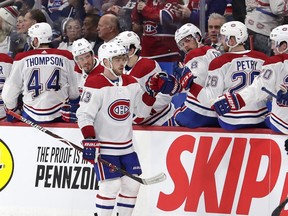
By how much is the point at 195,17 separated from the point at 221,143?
58.8 inches

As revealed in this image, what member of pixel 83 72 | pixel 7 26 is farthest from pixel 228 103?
pixel 7 26

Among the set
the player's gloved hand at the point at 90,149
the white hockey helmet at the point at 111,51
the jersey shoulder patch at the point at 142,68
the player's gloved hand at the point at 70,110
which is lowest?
the player's gloved hand at the point at 70,110

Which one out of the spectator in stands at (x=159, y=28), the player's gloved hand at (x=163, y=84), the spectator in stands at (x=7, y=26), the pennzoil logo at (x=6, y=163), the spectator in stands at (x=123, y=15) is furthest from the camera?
the spectator in stands at (x=7, y=26)

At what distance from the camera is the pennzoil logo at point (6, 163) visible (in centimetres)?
810

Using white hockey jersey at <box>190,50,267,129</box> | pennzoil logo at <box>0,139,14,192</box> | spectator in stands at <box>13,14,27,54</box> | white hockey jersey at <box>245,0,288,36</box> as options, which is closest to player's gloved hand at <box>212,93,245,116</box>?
white hockey jersey at <box>190,50,267,129</box>

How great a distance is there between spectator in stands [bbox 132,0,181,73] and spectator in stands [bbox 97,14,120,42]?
162mm

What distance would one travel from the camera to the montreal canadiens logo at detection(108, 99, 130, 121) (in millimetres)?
7156

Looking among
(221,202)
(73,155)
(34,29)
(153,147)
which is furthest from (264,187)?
(34,29)

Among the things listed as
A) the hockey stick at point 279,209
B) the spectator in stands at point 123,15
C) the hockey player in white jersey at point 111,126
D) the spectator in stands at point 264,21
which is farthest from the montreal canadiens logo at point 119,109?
the spectator in stands at point 123,15

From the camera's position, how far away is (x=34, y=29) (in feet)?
26.5

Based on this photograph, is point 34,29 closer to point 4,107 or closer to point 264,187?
point 4,107

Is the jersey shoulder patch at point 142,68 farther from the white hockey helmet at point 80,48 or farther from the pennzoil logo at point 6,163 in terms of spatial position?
the pennzoil logo at point 6,163

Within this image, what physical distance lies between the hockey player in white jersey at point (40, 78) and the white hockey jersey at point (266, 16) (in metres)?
1.43

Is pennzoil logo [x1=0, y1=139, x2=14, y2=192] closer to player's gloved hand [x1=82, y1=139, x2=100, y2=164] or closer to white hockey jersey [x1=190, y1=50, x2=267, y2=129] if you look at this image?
player's gloved hand [x1=82, y1=139, x2=100, y2=164]
